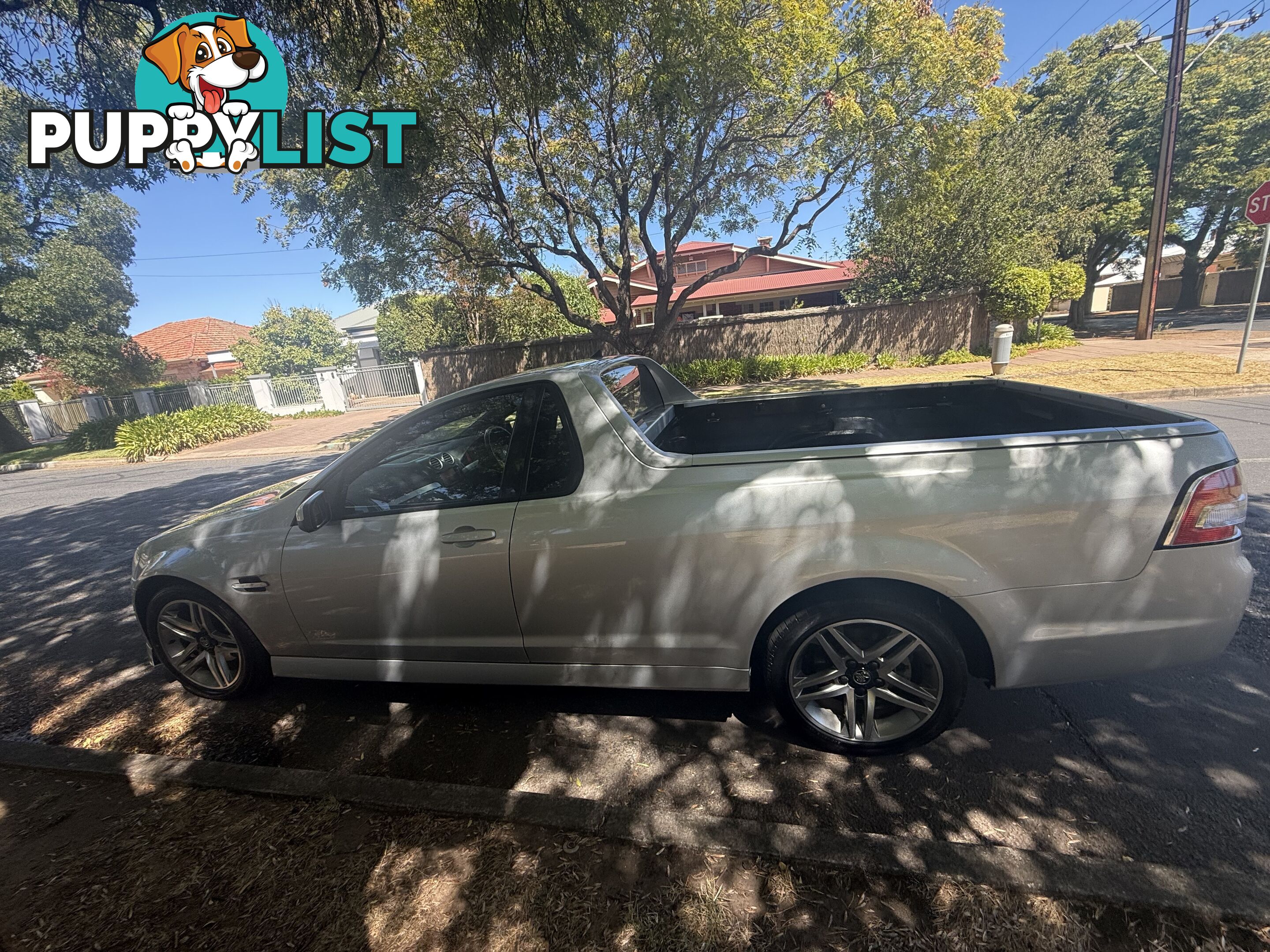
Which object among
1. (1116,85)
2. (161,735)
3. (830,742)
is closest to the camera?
(830,742)

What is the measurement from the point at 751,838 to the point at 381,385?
2621 centimetres

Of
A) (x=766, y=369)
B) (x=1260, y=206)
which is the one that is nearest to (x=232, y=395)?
(x=766, y=369)

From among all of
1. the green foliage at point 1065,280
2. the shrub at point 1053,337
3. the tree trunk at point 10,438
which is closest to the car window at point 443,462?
the shrub at point 1053,337

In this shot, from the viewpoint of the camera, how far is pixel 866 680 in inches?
83.6

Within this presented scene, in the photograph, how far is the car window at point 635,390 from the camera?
2.73 metres

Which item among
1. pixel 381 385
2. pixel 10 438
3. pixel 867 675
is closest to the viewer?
pixel 867 675

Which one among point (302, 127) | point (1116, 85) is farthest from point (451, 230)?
point (1116, 85)

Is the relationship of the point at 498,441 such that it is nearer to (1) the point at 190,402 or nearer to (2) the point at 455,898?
(2) the point at 455,898

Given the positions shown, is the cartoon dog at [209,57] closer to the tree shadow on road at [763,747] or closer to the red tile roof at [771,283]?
the tree shadow on road at [763,747]

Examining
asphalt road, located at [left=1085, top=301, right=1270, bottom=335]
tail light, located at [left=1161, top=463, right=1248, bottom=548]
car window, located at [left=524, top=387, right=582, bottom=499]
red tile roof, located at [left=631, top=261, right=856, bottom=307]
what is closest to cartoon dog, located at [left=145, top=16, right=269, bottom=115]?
car window, located at [left=524, top=387, right=582, bottom=499]

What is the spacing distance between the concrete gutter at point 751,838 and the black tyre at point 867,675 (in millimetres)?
434

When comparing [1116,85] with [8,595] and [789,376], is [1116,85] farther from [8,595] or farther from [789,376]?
[8,595]

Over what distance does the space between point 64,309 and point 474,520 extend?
2356cm

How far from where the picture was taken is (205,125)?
7.10 m
